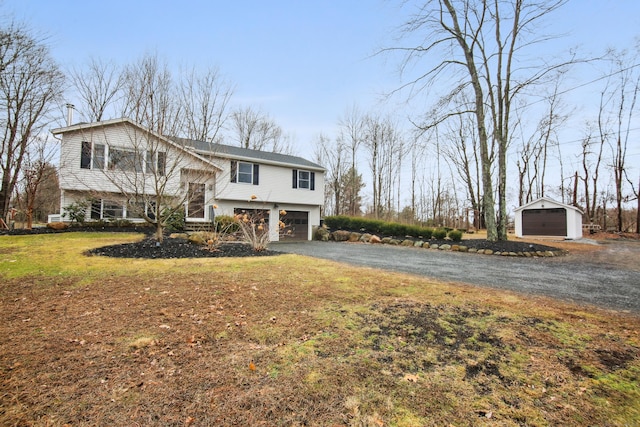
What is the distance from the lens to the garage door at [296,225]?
1730 cm

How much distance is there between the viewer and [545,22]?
37.9ft

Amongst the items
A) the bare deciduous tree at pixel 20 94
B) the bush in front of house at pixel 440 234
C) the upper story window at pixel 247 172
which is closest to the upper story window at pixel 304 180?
the upper story window at pixel 247 172

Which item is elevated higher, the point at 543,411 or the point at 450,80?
the point at 450,80

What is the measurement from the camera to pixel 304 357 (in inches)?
91.6

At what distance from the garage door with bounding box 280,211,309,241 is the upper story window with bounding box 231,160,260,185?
304 cm

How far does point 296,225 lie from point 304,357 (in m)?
15.3

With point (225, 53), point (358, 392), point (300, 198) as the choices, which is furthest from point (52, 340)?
point (300, 198)

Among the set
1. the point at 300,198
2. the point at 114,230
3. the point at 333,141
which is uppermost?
the point at 333,141

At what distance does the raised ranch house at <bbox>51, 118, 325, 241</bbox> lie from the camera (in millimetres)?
7613

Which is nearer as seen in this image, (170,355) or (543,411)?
(543,411)

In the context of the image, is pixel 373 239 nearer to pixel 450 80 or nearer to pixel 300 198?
pixel 300 198

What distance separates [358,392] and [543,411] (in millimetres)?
1137

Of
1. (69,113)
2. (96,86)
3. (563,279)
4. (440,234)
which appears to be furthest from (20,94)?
(563,279)

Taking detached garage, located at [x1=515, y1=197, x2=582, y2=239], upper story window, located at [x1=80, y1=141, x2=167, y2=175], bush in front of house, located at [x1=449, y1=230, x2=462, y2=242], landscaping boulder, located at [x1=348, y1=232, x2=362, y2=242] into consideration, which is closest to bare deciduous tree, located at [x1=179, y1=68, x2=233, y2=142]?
upper story window, located at [x1=80, y1=141, x2=167, y2=175]
